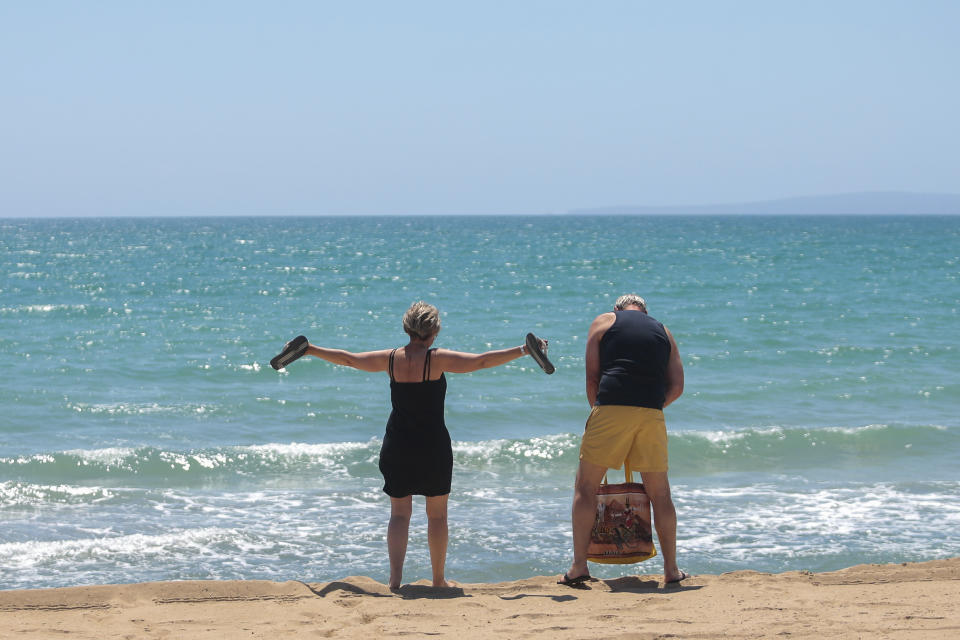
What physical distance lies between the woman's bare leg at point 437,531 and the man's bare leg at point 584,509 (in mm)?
674

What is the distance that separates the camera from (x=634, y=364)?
199 inches

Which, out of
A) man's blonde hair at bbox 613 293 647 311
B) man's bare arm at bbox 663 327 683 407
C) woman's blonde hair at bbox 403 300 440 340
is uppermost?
man's blonde hair at bbox 613 293 647 311

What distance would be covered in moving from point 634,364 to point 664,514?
0.82 m

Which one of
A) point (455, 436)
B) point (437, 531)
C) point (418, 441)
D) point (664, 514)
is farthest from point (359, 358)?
point (455, 436)

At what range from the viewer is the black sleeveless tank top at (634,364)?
505cm

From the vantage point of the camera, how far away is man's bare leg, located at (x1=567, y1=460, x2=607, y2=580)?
16.9 ft

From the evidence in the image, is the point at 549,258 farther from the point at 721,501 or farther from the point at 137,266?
the point at 721,501

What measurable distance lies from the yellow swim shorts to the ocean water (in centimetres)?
149

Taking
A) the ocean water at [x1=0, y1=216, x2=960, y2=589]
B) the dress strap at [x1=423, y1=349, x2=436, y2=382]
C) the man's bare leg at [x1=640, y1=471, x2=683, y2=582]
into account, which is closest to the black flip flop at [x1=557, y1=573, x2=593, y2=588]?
the man's bare leg at [x1=640, y1=471, x2=683, y2=582]

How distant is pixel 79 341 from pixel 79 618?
1343 centimetres

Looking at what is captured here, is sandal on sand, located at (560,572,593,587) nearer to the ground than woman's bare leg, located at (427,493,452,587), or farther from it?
nearer to the ground

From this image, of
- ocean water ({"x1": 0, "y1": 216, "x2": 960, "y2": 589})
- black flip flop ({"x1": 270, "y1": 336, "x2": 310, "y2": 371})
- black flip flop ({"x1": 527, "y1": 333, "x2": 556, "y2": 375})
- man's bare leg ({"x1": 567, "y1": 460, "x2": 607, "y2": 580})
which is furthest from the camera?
ocean water ({"x1": 0, "y1": 216, "x2": 960, "y2": 589})

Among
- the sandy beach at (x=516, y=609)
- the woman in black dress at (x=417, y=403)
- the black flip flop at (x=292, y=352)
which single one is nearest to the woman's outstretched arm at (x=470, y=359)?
the woman in black dress at (x=417, y=403)

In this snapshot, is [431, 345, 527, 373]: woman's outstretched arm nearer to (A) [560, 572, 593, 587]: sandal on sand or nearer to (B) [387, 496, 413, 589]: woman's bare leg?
(B) [387, 496, 413, 589]: woman's bare leg
